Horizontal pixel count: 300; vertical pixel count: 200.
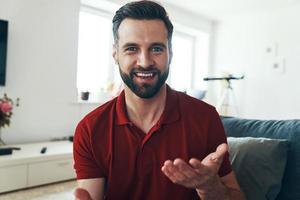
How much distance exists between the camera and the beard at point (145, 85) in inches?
37.1

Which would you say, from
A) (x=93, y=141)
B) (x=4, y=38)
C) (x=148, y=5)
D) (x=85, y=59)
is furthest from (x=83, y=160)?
(x=85, y=59)

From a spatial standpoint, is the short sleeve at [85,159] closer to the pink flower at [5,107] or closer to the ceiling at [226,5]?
the pink flower at [5,107]

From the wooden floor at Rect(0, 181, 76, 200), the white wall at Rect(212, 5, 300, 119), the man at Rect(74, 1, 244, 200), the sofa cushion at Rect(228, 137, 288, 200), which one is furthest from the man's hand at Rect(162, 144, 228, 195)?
the white wall at Rect(212, 5, 300, 119)

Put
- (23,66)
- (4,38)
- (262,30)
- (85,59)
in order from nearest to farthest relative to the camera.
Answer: (4,38) → (23,66) → (85,59) → (262,30)

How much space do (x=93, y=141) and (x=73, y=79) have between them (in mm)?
2226

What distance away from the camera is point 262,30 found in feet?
14.0

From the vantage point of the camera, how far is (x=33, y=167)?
82.8 inches

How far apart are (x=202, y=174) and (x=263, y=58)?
3.92 metres

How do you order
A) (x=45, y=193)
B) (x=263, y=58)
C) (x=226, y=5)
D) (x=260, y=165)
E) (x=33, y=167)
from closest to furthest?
(x=260, y=165), (x=45, y=193), (x=33, y=167), (x=226, y=5), (x=263, y=58)

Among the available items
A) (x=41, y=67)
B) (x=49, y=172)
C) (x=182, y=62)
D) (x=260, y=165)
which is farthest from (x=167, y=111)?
(x=182, y=62)

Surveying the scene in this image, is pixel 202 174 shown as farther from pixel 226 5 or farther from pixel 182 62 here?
pixel 182 62

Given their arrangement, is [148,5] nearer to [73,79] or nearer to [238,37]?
[73,79]

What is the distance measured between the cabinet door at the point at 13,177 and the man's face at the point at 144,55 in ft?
4.64

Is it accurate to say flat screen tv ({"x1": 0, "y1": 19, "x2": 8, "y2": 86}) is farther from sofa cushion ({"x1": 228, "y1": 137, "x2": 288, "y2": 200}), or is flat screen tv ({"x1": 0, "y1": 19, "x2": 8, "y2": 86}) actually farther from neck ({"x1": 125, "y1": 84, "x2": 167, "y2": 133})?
sofa cushion ({"x1": 228, "y1": 137, "x2": 288, "y2": 200})
